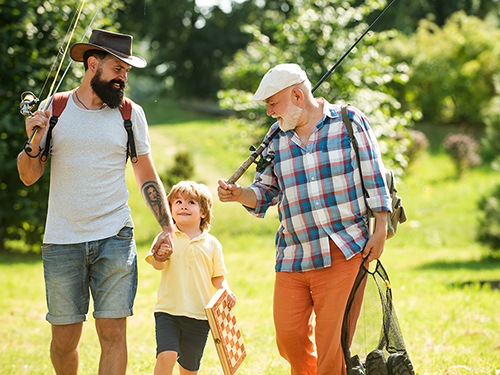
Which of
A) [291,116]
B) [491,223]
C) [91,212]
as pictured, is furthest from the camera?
[491,223]

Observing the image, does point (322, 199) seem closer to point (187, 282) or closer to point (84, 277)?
point (187, 282)

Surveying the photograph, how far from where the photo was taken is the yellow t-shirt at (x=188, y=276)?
3.78 m

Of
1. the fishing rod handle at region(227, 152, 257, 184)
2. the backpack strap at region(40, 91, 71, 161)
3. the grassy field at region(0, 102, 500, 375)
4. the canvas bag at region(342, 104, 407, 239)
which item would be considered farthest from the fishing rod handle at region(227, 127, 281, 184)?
the grassy field at region(0, 102, 500, 375)

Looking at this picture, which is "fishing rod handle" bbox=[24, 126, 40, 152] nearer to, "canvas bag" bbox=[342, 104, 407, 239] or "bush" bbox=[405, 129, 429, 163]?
"canvas bag" bbox=[342, 104, 407, 239]

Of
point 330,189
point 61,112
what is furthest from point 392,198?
point 61,112

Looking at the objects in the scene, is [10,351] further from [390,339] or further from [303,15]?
[303,15]

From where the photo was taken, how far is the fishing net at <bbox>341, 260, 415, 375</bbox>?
3.54 metres

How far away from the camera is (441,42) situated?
2575 centimetres

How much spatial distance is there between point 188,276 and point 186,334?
0.39 m

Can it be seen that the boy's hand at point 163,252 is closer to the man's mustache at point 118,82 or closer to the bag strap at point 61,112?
the bag strap at point 61,112

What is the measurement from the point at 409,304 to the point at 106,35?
18.7 feet

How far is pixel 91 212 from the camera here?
11.5ft

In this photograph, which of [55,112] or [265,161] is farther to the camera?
[265,161]

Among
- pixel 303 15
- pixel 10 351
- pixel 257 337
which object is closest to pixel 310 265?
pixel 257 337
